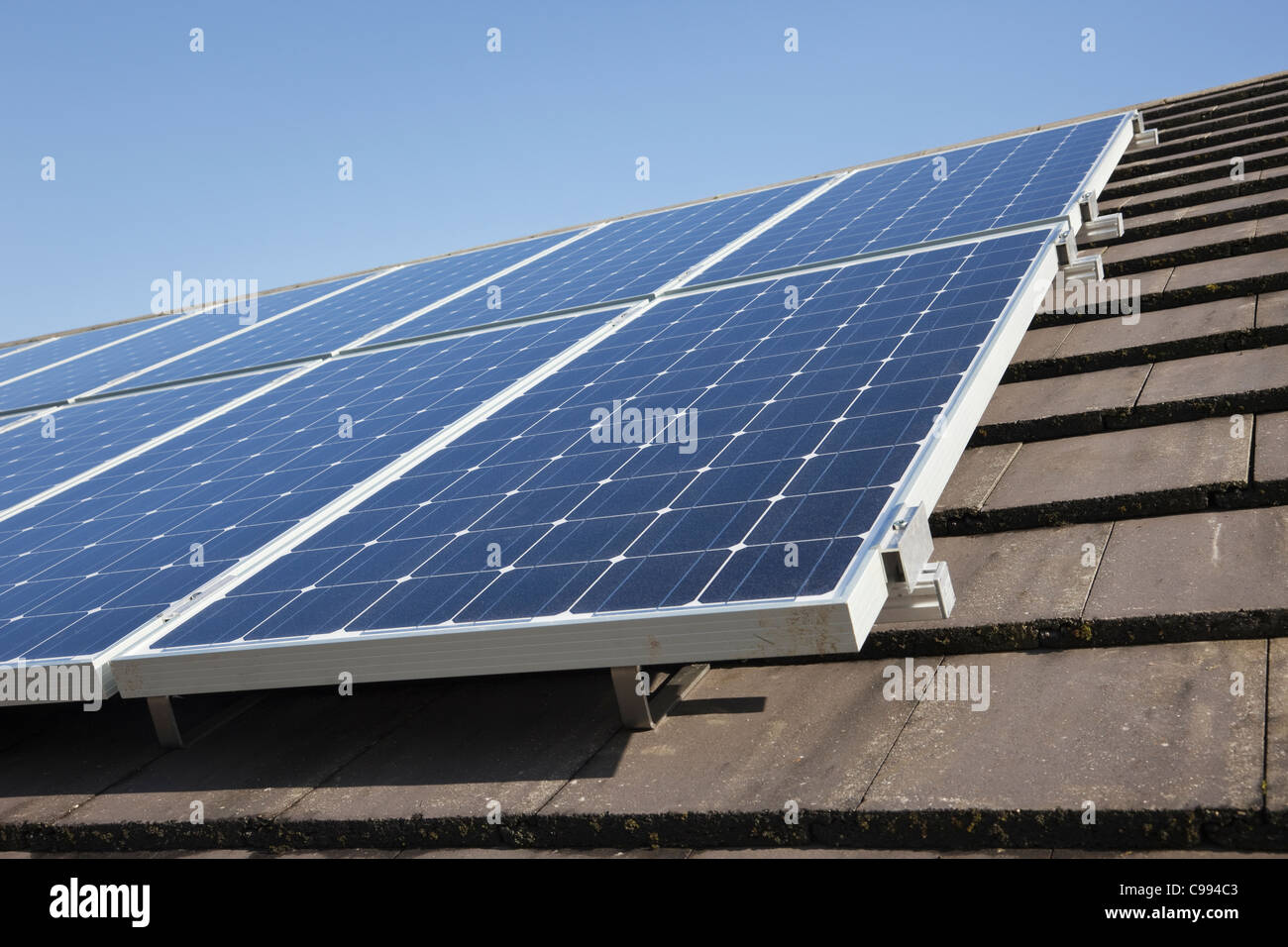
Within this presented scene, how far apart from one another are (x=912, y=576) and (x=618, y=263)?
29.6 ft

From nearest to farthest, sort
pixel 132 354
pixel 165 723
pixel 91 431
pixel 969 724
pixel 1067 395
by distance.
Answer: pixel 969 724 < pixel 165 723 < pixel 1067 395 < pixel 91 431 < pixel 132 354

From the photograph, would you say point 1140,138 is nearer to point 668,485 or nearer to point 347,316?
point 347,316

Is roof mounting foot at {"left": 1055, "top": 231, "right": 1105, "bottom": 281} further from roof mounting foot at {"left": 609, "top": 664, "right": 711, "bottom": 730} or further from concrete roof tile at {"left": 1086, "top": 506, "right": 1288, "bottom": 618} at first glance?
roof mounting foot at {"left": 609, "top": 664, "right": 711, "bottom": 730}

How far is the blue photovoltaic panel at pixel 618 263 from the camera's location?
11242mm

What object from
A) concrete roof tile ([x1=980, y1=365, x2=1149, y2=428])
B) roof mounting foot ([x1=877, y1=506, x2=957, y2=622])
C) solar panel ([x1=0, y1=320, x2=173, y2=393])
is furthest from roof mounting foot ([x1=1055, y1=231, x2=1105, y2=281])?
solar panel ([x1=0, y1=320, x2=173, y2=393])

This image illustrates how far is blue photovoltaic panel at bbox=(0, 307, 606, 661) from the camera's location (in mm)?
6129

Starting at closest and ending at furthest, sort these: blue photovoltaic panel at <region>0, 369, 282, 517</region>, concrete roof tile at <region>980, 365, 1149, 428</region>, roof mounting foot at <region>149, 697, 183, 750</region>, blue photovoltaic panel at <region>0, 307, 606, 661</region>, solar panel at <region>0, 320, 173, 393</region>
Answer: roof mounting foot at <region>149, 697, 183, 750</region> < blue photovoltaic panel at <region>0, 307, 606, 661</region> < concrete roof tile at <region>980, 365, 1149, 428</region> < blue photovoltaic panel at <region>0, 369, 282, 517</region> < solar panel at <region>0, 320, 173, 393</region>

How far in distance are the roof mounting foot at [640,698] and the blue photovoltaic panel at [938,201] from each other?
554 cm

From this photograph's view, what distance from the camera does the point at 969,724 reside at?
438cm

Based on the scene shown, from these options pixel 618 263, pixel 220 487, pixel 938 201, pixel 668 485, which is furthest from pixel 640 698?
pixel 618 263

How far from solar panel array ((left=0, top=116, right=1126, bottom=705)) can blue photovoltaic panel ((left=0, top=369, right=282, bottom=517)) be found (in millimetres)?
52

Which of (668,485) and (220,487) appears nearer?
(668,485)

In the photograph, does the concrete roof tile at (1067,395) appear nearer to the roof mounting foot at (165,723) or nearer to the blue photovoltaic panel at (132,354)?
the roof mounting foot at (165,723)
